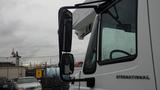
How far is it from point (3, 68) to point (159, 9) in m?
56.0

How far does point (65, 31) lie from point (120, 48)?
0.62m

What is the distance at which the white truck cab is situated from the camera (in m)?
2.35

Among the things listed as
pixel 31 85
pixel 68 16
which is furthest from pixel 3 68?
pixel 68 16

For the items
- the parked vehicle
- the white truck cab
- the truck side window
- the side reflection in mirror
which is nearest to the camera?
the white truck cab

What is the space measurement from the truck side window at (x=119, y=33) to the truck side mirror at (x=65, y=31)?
0.34 meters

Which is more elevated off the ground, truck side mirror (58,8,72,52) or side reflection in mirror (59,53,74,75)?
truck side mirror (58,8,72,52)

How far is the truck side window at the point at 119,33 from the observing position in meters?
2.67

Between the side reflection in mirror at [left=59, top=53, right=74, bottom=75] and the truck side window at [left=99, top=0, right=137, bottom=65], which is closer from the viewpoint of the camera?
the truck side window at [left=99, top=0, right=137, bottom=65]

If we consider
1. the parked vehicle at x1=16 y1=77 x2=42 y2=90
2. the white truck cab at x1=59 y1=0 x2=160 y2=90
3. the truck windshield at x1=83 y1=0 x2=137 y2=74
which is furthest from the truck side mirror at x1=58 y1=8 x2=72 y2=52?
the parked vehicle at x1=16 y1=77 x2=42 y2=90

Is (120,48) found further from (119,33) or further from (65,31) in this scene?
(65,31)

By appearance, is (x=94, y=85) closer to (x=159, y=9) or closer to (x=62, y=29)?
(x=62, y=29)

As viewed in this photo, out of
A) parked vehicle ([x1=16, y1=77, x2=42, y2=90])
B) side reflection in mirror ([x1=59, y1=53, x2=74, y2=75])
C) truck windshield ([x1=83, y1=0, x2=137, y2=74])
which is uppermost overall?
truck windshield ([x1=83, y1=0, x2=137, y2=74])

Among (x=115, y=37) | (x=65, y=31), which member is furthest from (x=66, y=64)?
(x=115, y=37)

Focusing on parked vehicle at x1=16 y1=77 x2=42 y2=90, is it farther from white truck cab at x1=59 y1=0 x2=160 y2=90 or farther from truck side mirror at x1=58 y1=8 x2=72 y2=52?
truck side mirror at x1=58 y1=8 x2=72 y2=52
